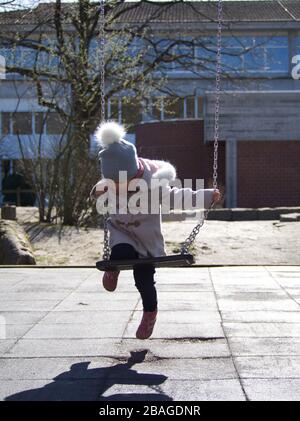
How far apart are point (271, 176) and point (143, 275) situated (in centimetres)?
2107

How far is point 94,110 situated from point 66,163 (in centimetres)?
298

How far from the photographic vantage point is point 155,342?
573cm

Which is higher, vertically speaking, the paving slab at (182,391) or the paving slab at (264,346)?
the paving slab at (182,391)

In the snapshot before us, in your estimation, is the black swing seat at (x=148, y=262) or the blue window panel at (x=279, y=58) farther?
the blue window panel at (x=279, y=58)

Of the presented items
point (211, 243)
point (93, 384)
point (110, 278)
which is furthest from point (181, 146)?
point (93, 384)

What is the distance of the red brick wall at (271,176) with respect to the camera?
26.2m

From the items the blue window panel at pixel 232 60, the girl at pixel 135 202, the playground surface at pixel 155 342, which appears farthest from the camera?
the blue window panel at pixel 232 60

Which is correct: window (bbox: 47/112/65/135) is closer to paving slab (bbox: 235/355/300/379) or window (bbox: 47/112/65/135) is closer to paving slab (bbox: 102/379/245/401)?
paving slab (bbox: 235/355/300/379)

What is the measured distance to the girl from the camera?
217 inches

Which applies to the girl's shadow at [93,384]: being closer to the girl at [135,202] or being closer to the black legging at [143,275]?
the black legging at [143,275]

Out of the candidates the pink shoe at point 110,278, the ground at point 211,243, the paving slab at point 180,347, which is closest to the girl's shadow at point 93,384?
the paving slab at point 180,347

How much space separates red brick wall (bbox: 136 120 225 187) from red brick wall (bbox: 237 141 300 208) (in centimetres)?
223

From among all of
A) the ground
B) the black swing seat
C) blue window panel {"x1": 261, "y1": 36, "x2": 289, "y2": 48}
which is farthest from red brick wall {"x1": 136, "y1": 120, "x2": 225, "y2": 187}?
the black swing seat

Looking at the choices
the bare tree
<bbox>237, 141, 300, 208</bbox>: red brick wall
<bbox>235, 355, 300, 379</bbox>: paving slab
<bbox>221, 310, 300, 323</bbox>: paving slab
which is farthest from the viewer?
<bbox>237, 141, 300, 208</bbox>: red brick wall
